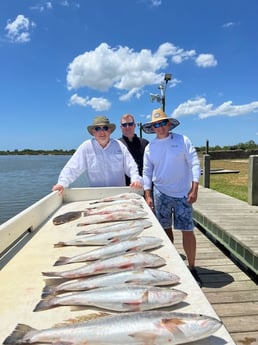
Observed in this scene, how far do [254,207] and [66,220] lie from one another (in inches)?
181

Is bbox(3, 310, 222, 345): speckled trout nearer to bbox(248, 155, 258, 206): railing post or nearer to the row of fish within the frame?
the row of fish

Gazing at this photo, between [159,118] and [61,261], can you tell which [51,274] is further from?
[159,118]

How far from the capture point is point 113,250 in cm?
204

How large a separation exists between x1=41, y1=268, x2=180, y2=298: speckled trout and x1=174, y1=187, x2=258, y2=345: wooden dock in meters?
1.52

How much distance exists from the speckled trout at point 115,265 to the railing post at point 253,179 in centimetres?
513

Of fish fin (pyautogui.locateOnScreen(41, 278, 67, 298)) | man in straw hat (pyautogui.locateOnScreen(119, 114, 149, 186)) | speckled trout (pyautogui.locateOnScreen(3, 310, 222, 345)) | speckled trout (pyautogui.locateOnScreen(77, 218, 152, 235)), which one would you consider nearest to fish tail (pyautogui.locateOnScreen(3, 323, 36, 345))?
speckled trout (pyautogui.locateOnScreen(3, 310, 222, 345))

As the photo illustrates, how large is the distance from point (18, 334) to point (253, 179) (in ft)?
19.7

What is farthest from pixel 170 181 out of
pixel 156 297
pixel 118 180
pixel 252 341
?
pixel 156 297

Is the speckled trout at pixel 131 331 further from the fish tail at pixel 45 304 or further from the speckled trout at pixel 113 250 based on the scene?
the speckled trout at pixel 113 250

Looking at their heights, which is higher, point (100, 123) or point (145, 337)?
point (100, 123)

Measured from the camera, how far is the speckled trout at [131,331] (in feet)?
3.94

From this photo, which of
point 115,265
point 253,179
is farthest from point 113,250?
point 253,179

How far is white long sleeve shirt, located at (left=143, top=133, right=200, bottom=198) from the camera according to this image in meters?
3.65

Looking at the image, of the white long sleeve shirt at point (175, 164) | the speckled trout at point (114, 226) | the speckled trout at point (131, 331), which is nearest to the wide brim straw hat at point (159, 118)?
the white long sleeve shirt at point (175, 164)
